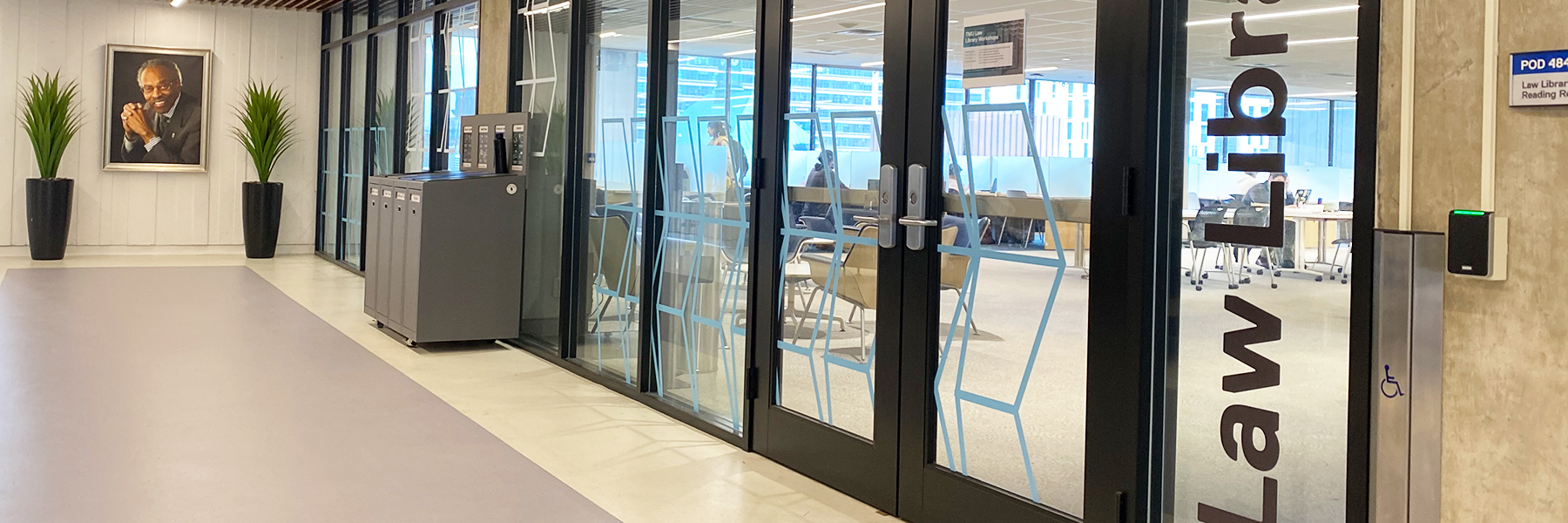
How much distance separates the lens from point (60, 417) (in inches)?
168

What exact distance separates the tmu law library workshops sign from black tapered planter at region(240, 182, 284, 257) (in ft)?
35.4

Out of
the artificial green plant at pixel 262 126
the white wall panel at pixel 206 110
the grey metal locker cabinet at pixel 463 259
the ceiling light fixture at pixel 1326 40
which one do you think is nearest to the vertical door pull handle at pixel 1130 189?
the ceiling light fixture at pixel 1326 40

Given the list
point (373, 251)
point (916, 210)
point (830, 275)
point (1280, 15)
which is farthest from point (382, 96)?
point (1280, 15)

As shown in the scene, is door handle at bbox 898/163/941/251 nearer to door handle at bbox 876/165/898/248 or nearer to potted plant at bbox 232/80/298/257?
door handle at bbox 876/165/898/248

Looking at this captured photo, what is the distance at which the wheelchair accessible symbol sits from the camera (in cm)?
210

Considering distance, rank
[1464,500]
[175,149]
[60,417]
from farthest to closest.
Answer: [175,149] → [60,417] → [1464,500]

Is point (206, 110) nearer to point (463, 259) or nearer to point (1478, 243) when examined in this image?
point (463, 259)

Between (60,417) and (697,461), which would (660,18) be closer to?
(697,461)

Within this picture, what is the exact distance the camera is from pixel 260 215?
10.9 m

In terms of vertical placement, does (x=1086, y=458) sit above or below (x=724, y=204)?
below

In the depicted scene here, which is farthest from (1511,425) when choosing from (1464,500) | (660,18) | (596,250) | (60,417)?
(60,417)

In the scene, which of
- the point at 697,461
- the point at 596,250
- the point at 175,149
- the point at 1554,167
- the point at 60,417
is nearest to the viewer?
the point at 1554,167

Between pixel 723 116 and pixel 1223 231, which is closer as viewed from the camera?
pixel 1223 231

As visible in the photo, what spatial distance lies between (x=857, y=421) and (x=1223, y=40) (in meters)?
1.62
